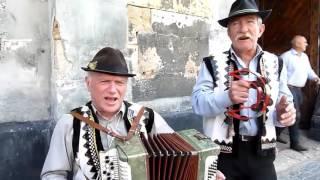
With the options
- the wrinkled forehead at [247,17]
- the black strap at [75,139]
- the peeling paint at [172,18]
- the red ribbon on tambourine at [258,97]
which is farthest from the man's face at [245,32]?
the peeling paint at [172,18]

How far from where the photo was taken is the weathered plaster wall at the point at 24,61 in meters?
3.03

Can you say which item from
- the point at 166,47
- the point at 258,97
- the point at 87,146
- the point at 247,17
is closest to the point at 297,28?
the point at 166,47

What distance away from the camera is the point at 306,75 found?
5.56 meters

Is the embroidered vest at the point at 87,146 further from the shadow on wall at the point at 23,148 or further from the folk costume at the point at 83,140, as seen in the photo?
the shadow on wall at the point at 23,148

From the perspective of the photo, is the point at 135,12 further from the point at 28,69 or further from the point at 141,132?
the point at 141,132

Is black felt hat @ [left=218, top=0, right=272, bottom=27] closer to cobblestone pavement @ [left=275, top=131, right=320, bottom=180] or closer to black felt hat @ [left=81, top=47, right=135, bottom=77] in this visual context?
black felt hat @ [left=81, top=47, right=135, bottom=77]

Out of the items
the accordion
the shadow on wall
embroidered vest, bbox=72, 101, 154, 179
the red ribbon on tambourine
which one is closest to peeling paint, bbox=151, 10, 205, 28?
the shadow on wall

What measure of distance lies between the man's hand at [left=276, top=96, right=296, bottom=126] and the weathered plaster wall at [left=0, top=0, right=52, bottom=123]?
189 centimetres

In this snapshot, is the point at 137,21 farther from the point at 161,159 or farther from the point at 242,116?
the point at 161,159

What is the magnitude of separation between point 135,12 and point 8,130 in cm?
158

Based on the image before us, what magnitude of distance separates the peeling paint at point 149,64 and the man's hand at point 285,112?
6.39 feet

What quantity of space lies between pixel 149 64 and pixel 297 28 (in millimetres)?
3646

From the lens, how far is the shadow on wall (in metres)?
2.99

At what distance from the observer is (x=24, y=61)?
313 cm
